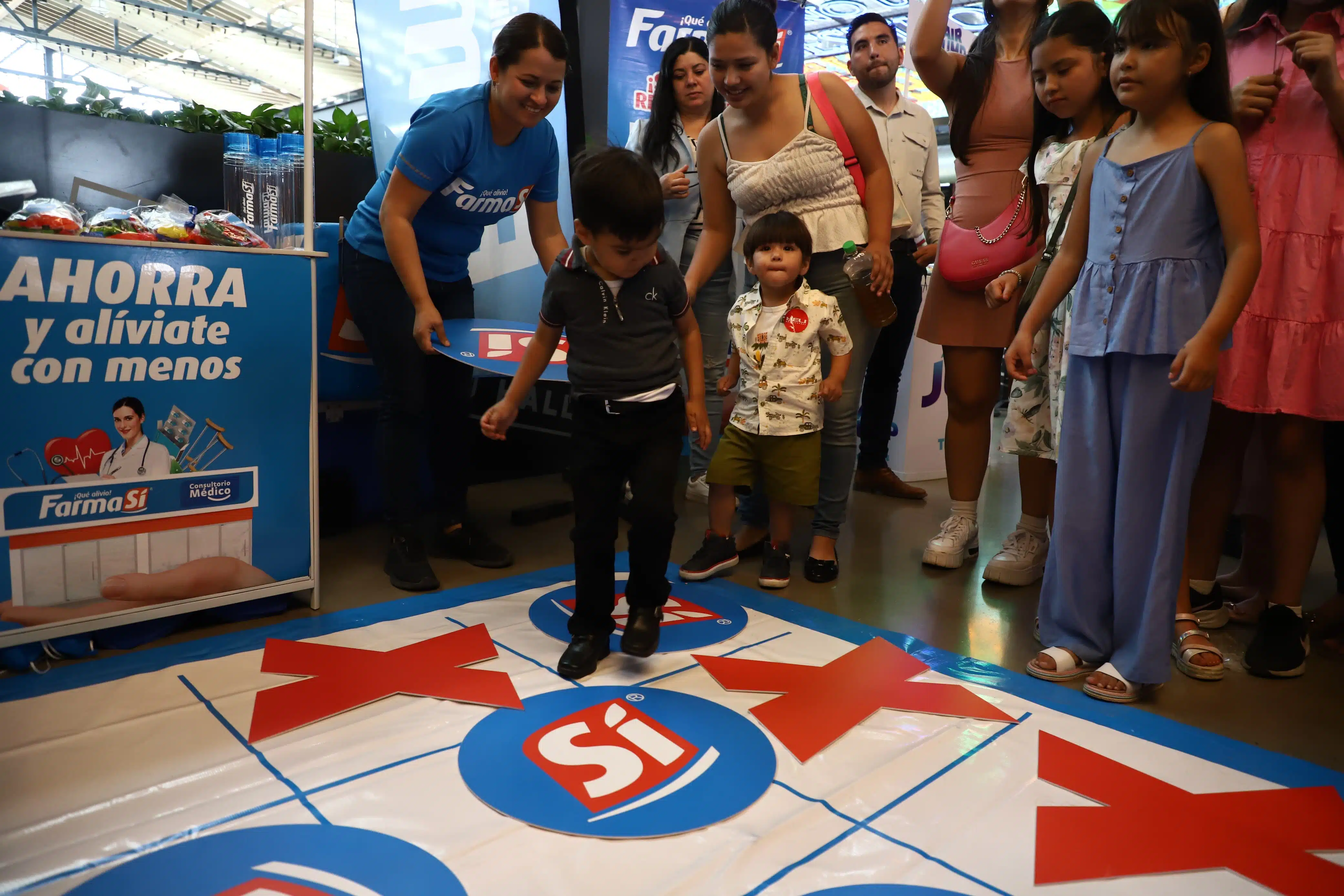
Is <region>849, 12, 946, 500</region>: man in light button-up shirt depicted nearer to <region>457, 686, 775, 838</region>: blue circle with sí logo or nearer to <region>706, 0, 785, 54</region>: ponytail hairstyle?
<region>706, 0, 785, 54</region>: ponytail hairstyle

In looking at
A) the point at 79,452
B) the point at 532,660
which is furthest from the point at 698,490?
the point at 79,452

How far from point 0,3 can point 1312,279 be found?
3.63 m

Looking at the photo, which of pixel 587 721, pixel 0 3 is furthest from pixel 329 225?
pixel 587 721

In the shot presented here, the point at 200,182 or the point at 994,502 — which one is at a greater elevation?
the point at 200,182

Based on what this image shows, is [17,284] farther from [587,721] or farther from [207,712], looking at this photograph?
[587,721]

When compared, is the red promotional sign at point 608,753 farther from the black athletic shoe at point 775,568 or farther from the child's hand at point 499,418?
the black athletic shoe at point 775,568

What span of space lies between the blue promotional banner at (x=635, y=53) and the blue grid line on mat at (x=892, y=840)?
115 inches

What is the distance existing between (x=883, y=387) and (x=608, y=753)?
2.70m

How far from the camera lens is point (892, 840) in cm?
126

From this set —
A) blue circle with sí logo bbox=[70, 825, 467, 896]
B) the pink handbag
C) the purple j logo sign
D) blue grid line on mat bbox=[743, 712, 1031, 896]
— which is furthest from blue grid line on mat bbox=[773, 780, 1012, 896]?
the purple j logo sign

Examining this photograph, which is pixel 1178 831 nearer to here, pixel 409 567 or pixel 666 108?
pixel 409 567

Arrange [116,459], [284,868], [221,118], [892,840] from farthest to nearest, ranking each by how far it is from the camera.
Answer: [221,118]
[116,459]
[892,840]
[284,868]

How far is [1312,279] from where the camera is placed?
1.87m

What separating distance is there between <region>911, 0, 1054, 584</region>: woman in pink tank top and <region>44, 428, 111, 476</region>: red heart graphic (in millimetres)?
2099
